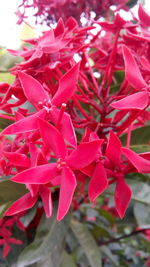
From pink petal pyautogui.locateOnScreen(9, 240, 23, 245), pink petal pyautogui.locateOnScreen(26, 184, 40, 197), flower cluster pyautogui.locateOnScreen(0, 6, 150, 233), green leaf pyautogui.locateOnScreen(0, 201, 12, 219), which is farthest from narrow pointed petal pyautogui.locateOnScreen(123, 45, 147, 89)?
pink petal pyautogui.locateOnScreen(9, 240, 23, 245)

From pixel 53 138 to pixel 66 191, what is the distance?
77 mm

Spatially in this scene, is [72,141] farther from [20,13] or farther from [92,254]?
[20,13]

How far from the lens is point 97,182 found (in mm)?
490

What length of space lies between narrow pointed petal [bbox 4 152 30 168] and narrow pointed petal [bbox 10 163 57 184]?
40mm

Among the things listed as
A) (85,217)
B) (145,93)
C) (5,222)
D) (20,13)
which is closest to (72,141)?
(145,93)

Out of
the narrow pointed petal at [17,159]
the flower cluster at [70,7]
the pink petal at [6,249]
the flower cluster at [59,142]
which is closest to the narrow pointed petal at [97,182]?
the flower cluster at [59,142]

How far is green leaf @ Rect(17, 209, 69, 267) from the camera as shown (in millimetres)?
684

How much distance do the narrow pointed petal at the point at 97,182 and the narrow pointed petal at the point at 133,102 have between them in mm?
92

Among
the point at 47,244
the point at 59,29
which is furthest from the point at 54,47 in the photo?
the point at 47,244

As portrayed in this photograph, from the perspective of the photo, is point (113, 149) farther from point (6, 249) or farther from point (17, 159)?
point (6, 249)

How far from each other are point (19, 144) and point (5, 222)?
0.28 m

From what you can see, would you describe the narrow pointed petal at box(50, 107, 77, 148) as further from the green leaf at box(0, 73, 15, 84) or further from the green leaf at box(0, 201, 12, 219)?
the green leaf at box(0, 73, 15, 84)

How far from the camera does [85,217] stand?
144 cm

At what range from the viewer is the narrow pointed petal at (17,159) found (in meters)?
0.48
